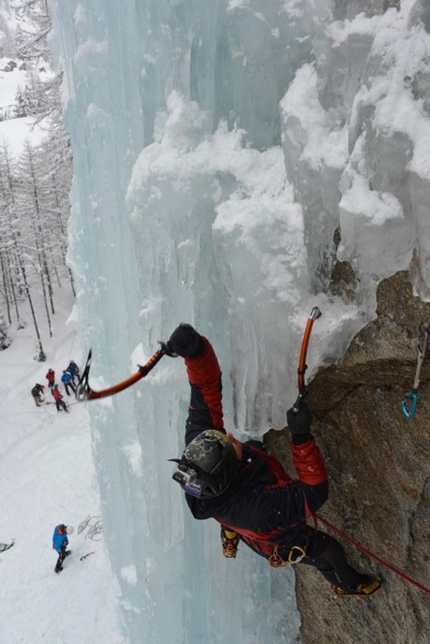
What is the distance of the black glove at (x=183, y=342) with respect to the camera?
268cm

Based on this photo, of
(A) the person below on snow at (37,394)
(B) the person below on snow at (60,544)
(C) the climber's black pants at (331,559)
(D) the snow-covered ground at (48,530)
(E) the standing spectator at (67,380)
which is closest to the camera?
(C) the climber's black pants at (331,559)

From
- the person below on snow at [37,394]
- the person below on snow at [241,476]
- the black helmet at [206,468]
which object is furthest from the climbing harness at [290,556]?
the person below on snow at [37,394]

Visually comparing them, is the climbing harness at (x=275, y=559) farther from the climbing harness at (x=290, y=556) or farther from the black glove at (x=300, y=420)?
the black glove at (x=300, y=420)

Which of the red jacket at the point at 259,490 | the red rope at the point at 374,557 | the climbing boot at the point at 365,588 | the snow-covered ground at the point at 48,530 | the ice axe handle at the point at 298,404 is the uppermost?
the ice axe handle at the point at 298,404

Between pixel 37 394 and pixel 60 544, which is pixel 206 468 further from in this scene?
pixel 37 394

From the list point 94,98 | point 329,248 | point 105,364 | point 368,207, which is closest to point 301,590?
point 105,364

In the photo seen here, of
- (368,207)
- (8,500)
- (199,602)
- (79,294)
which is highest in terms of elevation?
(368,207)

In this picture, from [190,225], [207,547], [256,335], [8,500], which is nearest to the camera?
[256,335]

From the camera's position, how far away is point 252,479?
289 centimetres

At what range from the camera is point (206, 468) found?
2588 mm

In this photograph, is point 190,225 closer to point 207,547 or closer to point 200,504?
point 200,504

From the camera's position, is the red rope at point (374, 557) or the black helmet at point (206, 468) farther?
the red rope at point (374, 557)

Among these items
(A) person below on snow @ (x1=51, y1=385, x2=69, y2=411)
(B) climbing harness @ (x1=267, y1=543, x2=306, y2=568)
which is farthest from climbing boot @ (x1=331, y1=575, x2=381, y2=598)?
(A) person below on snow @ (x1=51, y1=385, x2=69, y2=411)

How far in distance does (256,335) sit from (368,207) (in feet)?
3.32
